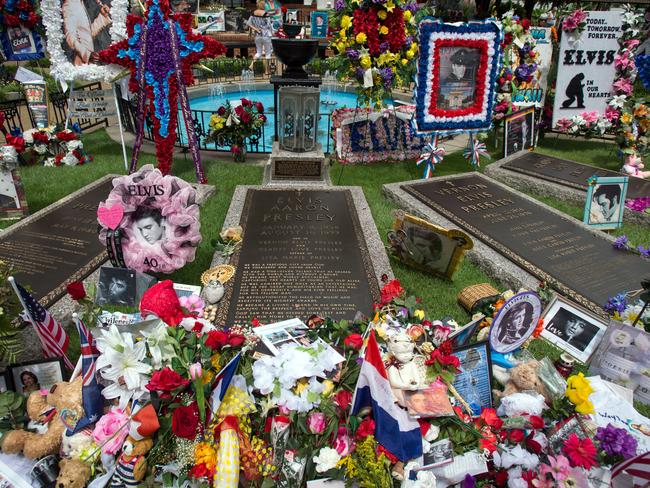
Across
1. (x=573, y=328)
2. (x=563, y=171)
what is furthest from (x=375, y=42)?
(x=573, y=328)

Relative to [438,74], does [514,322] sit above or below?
below

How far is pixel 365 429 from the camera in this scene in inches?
93.3

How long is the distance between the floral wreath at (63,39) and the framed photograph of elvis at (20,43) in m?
3.56

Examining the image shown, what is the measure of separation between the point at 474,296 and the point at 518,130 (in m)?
5.91

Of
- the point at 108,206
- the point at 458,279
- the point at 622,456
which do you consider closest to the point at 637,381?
the point at 622,456

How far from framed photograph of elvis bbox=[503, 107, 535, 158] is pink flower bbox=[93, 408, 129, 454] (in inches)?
333

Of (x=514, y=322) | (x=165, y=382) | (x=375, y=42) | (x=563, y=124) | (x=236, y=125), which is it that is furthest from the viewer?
(x=563, y=124)

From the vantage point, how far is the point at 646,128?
27.7ft

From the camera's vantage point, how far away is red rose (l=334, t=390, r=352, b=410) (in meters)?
2.53

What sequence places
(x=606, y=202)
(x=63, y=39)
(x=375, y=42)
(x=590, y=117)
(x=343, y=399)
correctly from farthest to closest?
(x=590, y=117) → (x=375, y=42) → (x=63, y=39) → (x=606, y=202) → (x=343, y=399)

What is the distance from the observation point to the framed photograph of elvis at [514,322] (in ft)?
10.5

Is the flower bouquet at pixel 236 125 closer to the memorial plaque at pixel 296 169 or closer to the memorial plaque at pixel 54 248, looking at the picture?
the memorial plaque at pixel 296 169

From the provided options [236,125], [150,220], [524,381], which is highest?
[236,125]

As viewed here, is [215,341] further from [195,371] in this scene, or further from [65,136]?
[65,136]
